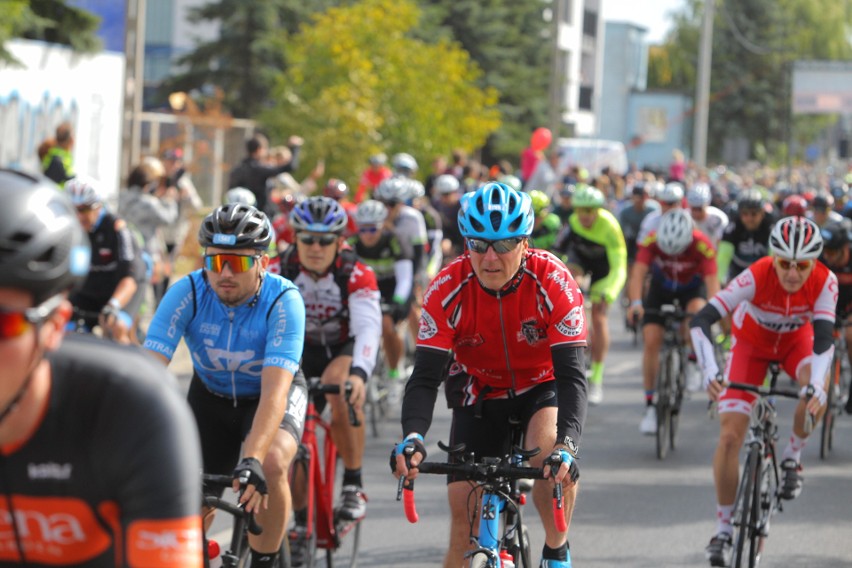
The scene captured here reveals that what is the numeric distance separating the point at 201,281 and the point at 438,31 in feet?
142

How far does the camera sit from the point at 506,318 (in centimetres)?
568

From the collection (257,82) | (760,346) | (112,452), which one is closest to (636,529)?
(760,346)

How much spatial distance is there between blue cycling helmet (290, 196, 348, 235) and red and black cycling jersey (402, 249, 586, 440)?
6.26 feet

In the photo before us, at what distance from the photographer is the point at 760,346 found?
27.4ft

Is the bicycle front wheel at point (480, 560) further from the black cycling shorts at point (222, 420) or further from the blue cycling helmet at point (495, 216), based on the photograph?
the blue cycling helmet at point (495, 216)

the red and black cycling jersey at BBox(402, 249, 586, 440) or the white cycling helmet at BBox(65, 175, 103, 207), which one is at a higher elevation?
the white cycling helmet at BBox(65, 175, 103, 207)

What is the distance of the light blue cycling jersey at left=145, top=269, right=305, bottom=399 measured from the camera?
568 cm

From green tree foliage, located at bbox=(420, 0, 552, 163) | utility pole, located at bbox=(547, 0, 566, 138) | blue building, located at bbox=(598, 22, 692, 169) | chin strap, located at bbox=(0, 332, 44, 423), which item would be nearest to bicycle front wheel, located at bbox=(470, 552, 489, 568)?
chin strap, located at bbox=(0, 332, 44, 423)

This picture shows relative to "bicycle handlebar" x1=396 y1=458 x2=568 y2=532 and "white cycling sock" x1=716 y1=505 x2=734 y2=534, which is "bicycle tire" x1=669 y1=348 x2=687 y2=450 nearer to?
"white cycling sock" x1=716 y1=505 x2=734 y2=534

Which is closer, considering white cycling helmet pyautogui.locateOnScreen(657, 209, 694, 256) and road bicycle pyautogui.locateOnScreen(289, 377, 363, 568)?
road bicycle pyautogui.locateOnScreen(289, 377, 363, 568)

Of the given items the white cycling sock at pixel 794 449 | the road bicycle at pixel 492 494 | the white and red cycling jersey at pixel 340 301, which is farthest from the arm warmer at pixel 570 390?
the white cycling sock at pixel 794 449

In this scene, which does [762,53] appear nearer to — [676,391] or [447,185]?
[447,185]

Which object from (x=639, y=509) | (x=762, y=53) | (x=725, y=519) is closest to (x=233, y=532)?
(x=725, y=519)

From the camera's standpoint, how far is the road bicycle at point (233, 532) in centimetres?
489
